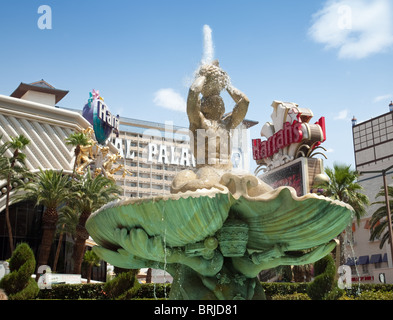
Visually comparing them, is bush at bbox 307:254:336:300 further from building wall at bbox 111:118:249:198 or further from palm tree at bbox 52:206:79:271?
building wall at bbox 111:118:249:198

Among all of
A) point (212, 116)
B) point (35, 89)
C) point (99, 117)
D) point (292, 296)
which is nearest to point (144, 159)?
point (35, 89)

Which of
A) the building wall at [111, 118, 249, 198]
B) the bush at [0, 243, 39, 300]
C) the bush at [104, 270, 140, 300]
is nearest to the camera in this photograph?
the bush at [0, 243, 39, 300]

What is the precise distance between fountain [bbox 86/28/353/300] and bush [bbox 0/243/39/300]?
1375 cm

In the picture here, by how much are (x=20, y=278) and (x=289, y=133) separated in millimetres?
28287

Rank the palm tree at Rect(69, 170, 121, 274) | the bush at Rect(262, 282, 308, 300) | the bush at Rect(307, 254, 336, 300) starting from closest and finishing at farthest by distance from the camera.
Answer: the bush at Rect(307, 254, 336, 300), the bush at Rect(262, 282, 308, 300), the palm tree at Rect(69, 170, 121, 274)

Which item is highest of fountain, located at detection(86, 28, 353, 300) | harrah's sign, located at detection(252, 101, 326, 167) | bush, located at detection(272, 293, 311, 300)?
harrah's sign, located at detection(252, 101, 326, 167)

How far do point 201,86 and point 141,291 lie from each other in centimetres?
1912

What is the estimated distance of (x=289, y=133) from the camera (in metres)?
41.6

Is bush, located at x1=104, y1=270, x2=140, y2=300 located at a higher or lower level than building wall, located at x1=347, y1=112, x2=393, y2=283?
lower

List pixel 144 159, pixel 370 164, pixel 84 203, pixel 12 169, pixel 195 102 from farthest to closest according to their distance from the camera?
pixel 144 159 < pixel 370 164 < pixel 12 169 < pixel 84 203 < pixel 195 102

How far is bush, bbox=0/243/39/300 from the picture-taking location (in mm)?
19562

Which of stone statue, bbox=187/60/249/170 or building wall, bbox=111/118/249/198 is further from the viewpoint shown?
building wall, bbox=111/118/249/198

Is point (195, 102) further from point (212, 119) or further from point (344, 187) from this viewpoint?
point (344, 187)

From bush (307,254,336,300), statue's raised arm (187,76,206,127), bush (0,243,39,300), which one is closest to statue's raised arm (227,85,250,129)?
statue's raised arm (187,76,206,127)
